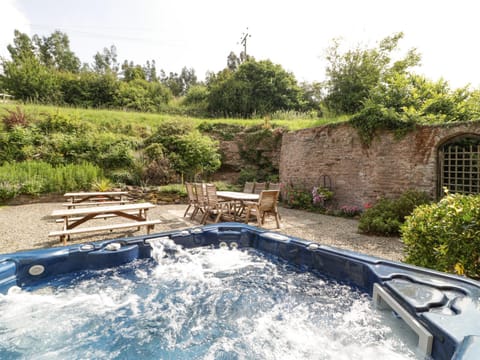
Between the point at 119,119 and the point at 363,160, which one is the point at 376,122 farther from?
the point at 119,119

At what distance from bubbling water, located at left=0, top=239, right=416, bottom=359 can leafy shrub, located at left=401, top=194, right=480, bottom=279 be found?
781 millimetres

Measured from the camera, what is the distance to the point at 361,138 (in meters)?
6.48

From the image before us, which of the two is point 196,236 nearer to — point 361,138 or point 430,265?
point 430,265

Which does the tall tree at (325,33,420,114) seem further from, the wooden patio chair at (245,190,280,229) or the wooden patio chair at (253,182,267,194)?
the wooden patio chair at (245,190,280,229)

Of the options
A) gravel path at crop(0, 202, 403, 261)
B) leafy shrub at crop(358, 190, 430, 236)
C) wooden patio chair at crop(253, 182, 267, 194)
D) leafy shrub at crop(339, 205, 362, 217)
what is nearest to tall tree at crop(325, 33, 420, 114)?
leafy shrub at crop(339, 205, 362, 217)

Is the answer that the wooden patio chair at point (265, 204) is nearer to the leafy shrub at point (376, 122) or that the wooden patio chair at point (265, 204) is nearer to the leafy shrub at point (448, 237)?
the leafy shrub at point (448, 237)

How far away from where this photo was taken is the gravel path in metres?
3.85

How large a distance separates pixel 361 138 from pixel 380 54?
8.69m

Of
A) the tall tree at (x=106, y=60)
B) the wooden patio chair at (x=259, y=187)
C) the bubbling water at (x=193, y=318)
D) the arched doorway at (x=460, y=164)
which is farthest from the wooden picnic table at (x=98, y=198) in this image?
the tall tree at (x=106, y=60)

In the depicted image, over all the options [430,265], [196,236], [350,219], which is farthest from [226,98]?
[430,265]

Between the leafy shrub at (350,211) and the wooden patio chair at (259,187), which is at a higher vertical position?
the wooden patio chair at (259,187)

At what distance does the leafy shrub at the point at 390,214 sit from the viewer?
4.66 meters

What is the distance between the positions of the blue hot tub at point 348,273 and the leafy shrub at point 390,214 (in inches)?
90.8

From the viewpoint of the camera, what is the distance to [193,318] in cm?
214
